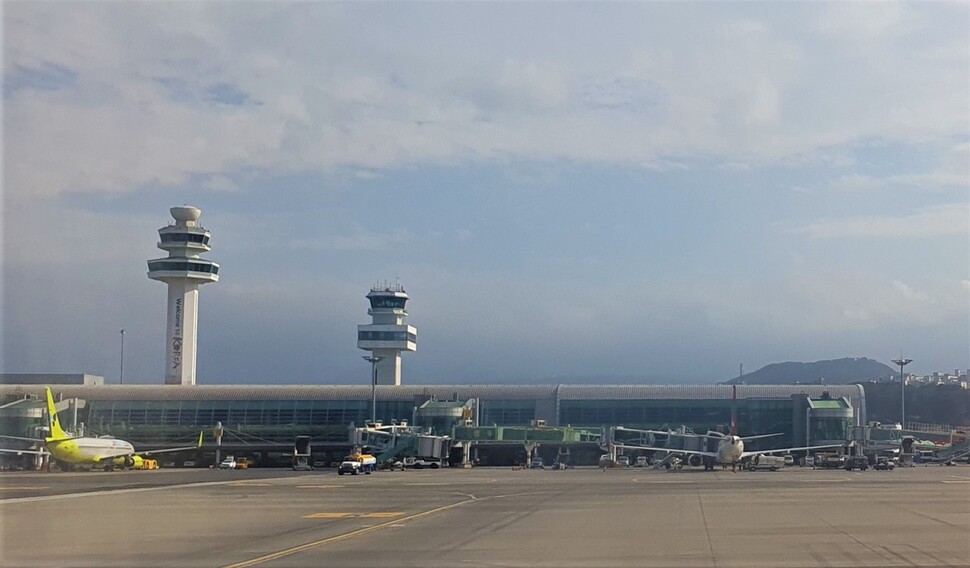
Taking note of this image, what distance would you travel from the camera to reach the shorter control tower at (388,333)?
175500 mm

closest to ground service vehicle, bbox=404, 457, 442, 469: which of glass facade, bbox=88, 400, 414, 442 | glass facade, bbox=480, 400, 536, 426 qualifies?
glass facade, bbox=88, 400, 414, 442

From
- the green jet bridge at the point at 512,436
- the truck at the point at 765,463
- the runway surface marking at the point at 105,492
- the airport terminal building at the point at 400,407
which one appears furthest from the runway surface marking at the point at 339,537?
the airport terminal building at the point at 400,407

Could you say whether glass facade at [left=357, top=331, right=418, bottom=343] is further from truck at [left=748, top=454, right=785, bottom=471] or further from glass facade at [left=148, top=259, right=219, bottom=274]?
truck at [left=748, top=454, right=785, bottom=471]

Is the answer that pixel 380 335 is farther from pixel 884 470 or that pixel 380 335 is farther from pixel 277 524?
pixel 277 524

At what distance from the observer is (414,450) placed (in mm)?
110875

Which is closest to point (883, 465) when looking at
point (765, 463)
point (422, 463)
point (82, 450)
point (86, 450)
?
point (765, 463)

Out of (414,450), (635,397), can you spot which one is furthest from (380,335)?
(414,450)

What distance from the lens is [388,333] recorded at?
577 feet

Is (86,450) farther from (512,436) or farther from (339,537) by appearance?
(339,537)

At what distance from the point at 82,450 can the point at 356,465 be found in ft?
96.5

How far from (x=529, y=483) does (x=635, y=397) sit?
80.2 metres

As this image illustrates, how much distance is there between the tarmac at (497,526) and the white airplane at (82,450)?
3183 centimetres

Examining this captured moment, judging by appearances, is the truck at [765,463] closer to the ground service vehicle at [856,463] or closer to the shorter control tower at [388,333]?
the ground service vehicle at [856,463]

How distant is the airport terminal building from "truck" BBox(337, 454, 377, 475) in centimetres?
4697
